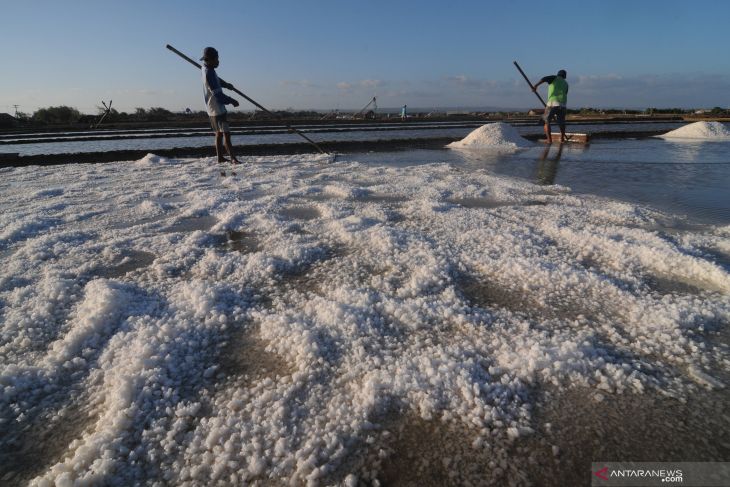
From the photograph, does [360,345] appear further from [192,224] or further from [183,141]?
[183,141]

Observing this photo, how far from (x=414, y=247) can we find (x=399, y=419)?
157cm

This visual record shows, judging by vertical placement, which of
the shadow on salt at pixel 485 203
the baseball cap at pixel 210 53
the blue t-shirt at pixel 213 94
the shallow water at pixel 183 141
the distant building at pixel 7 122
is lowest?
the shadow on salt at pixel 485 203

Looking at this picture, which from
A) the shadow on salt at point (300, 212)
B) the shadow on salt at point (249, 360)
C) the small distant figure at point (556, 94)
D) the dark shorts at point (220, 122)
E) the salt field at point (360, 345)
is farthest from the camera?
the small distant figure at point (556, 94)

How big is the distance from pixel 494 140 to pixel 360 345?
9132mm

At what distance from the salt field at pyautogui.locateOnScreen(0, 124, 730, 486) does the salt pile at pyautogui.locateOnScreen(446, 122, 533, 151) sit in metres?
6.17

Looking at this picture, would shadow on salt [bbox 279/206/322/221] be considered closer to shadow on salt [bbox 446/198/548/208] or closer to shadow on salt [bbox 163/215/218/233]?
shadow on salt [bbox 163/215/218/233]

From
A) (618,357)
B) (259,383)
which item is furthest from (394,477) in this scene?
(618,357)

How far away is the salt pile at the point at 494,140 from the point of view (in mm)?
9312

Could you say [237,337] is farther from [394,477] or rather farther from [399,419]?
[394,477]

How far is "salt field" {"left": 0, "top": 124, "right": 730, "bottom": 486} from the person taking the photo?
1109mm

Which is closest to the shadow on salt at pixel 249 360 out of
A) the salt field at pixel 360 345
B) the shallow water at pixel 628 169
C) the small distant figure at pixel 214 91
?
the salt field at pixel 360 345

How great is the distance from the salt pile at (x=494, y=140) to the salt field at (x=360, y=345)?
6.17 metres

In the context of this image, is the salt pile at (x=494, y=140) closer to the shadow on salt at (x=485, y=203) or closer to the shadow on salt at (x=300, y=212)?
the shadow on salt at (x=485, y=203)

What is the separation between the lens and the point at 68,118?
25.6 metres
